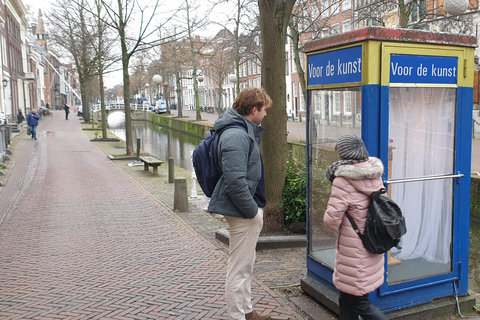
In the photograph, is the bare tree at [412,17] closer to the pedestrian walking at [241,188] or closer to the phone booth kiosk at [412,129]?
the phone booth kiosk at [412,129]

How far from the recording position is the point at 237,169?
3.18 metres

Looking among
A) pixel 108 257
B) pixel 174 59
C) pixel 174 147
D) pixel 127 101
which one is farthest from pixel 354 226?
pixel 174 59

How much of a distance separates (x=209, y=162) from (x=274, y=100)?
3121 mm

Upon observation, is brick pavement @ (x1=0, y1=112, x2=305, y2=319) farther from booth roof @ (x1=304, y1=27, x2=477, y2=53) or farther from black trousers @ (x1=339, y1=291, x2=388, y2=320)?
booth roof @ (x1=304, y1=27, x2=477, y2=53)

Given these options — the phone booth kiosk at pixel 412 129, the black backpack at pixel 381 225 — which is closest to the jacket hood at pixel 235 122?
the phone booth kiosk at pixel 412 129

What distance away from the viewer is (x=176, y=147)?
27094mm

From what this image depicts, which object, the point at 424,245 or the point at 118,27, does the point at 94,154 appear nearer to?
the point at 118,27

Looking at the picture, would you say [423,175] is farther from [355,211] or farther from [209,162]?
[209,162]

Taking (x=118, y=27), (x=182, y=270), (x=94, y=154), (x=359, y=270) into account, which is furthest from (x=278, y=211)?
(x=94, y=154)

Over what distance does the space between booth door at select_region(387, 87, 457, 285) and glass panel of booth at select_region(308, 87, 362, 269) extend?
0.44 metres

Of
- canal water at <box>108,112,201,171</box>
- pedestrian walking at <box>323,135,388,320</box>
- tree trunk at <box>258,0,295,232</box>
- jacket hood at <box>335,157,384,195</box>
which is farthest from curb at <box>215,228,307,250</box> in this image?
canal water at <box>108,112,201,171</box>

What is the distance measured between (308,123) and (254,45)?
17.6 m

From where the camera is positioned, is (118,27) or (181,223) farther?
(118,27)

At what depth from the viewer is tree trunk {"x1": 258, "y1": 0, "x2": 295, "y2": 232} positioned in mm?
6250
